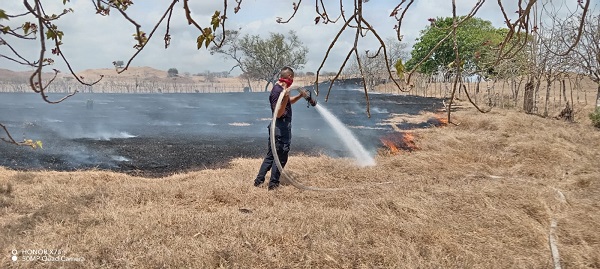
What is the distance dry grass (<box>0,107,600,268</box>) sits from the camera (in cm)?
290

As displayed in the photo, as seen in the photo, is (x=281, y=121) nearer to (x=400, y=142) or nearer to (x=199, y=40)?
(x=199, y=40)

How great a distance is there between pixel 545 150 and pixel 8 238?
7170mm

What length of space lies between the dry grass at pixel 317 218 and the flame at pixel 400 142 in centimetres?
188

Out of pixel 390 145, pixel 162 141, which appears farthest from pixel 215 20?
pixel 162 141

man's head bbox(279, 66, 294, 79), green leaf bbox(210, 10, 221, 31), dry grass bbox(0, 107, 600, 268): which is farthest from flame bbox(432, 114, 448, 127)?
green leaf bbox(210, 10, 221, 31)

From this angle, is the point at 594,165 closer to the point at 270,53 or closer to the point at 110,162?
the point at 110,162

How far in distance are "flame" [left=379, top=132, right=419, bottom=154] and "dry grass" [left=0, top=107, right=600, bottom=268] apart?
1884mm

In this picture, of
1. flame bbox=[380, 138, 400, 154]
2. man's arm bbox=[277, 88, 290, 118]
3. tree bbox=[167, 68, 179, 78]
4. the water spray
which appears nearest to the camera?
the water spray

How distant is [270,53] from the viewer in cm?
4184

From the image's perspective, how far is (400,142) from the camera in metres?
8.84

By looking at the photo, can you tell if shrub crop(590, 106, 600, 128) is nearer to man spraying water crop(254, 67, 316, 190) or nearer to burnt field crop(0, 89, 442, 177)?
burnt field crop(0, 89, 442, 177)

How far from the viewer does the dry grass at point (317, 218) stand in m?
2.90

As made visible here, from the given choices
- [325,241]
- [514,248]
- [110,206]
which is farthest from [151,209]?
[514,248]

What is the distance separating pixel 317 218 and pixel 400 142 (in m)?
5.57
